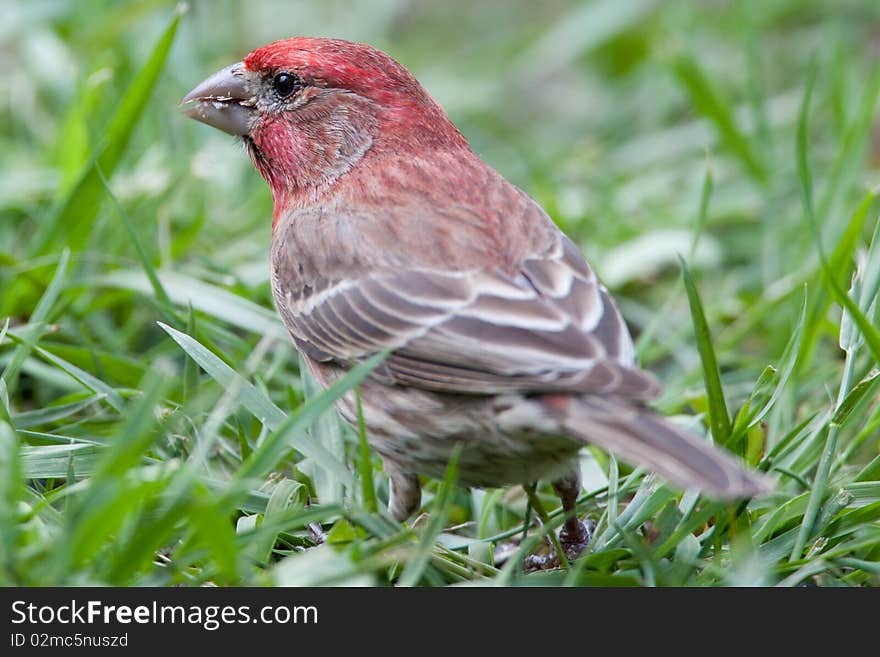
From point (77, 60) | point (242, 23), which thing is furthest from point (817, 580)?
point (242, 23)

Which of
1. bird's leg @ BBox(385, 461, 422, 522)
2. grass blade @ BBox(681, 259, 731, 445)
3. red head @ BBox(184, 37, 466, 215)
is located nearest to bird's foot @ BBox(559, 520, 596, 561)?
bird's leg @ BBox(385, 461, 422, 522)

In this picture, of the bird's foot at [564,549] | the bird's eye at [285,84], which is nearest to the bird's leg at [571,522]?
the bird's foot at [564,549]

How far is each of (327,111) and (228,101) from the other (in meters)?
0.38

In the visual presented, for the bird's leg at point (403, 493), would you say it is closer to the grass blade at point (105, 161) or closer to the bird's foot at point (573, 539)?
the bird's foot at point (573, 539)

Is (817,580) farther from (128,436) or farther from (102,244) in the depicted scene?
(102,244)

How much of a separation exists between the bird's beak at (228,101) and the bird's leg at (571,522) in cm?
167

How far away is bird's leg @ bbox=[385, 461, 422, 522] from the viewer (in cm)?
337

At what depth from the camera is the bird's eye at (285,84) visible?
4.00 metres

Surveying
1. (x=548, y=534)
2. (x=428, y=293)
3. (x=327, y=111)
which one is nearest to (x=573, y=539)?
(x=548, y=534)

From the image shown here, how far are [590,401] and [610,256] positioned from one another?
2490mm

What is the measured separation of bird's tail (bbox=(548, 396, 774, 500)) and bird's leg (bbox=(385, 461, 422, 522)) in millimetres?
697

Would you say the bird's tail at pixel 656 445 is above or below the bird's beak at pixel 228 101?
below

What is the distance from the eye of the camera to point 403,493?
340 cm

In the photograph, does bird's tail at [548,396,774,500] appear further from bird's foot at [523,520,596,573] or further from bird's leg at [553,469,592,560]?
bird's foot at [523,520,596,573]
